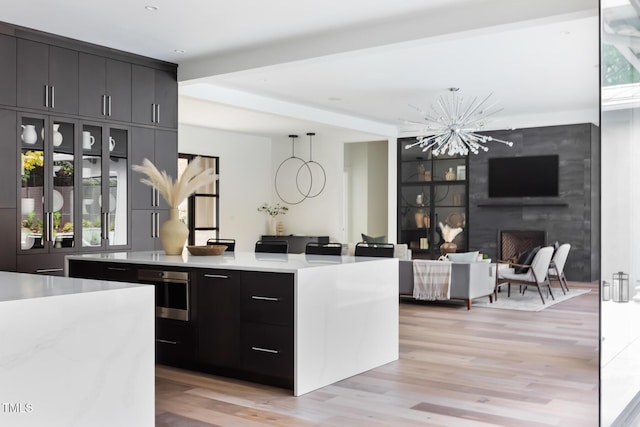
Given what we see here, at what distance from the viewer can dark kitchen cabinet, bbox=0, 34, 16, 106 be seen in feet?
17.2

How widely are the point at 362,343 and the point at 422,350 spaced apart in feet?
3.15

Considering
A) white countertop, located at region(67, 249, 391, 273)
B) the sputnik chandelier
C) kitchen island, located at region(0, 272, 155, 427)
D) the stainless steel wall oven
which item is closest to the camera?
kitchen island, located at region(0, 272, 155, 427)

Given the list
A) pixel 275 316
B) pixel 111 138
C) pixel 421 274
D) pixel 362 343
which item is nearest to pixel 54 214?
pixel 111 138

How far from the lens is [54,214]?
5.59 m

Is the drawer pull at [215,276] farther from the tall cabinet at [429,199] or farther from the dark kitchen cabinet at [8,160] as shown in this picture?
the tall cabinet at [429,199]

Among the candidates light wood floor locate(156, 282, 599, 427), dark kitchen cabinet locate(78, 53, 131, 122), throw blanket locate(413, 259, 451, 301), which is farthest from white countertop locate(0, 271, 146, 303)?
throw blanket locate(413, 259, 451, 301)

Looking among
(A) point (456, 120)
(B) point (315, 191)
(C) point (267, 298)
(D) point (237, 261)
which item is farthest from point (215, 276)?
(B) point (315, 191)

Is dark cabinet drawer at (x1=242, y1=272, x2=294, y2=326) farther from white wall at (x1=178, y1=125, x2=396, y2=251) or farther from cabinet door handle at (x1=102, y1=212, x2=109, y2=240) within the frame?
white wall at (x1=178, y1=125, x2=396, y2=251)

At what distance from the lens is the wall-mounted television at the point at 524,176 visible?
10.6 meters

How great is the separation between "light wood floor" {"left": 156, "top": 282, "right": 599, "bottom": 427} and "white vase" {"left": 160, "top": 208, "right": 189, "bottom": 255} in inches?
38.8

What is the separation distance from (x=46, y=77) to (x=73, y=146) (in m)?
0.62

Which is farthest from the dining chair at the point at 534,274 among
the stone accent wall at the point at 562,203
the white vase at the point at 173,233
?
the white vase at the point at 173,233

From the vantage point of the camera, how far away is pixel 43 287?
2.62 metres

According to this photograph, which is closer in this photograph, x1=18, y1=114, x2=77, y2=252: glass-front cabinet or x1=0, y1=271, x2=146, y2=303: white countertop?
x1=0, y1=271, x2=146, y2=303: white countertop
